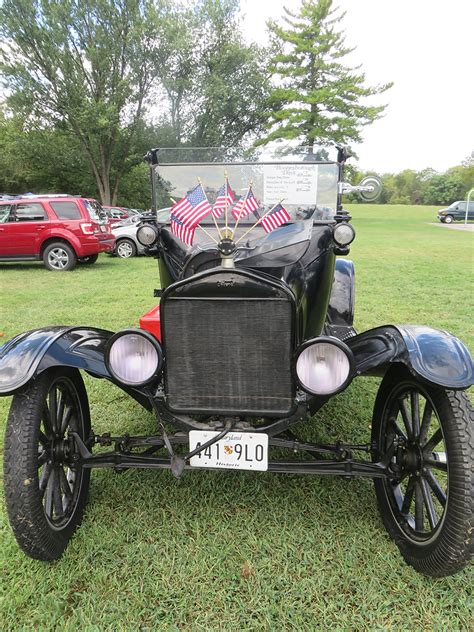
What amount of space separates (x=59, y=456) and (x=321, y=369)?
133 cm

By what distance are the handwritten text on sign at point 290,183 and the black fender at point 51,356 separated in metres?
1.60

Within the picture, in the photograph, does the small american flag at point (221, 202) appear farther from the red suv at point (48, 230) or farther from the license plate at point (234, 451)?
the red suv at point (48, 230)

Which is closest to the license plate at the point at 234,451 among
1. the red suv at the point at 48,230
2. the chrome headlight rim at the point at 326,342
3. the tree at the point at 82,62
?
the chrome headlight rim at the point at 326,342

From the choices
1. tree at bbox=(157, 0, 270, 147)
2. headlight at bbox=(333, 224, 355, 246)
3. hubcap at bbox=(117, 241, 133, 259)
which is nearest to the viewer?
headlight at bbox=(333, 224, 355, 246)

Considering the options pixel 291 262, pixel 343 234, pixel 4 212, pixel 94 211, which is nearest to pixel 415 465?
pixel 291 262

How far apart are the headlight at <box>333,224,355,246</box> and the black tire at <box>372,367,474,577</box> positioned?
993 millimetres

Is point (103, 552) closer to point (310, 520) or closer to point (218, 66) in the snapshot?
point (310, 520)

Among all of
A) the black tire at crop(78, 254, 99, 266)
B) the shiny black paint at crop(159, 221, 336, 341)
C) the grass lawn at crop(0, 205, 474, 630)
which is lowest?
the grass lawn at crop(0, 205, 474, 630)

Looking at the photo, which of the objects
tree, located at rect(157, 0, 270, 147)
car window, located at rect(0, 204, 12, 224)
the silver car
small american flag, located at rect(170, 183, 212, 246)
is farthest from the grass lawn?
tree, located at rect(157, 0, 270, 147)

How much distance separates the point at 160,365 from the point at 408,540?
137cm

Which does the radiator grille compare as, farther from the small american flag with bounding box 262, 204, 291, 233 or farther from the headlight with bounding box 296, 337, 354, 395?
the small american flag with bounding box 262, 204, 291, 233

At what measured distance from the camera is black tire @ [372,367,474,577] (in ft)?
5.69

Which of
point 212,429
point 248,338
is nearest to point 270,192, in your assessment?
point 248,338

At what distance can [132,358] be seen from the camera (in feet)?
6.63
